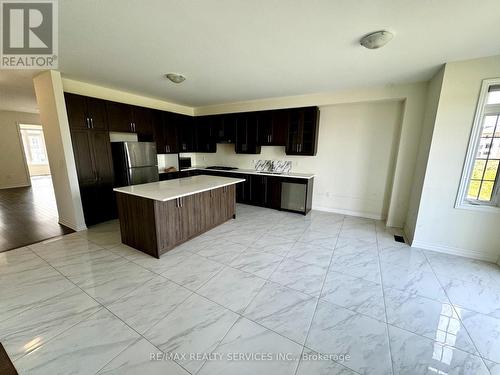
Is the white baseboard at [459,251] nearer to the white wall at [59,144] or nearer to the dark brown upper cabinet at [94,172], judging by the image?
the dark brown upper cabinet at [94,172]

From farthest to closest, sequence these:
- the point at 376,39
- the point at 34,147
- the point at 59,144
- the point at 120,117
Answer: the point at 34,147 < the point at 120,117 < the point at 59,144 < the point at 376,39

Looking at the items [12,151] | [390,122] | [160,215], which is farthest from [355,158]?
[12,151]

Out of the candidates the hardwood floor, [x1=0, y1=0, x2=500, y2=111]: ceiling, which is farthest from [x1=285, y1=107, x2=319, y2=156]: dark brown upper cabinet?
the hardwood floor

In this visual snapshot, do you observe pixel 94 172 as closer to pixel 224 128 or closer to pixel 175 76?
pixel 175 76

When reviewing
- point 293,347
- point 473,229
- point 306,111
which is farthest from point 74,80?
point 473,229

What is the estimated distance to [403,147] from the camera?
348 cm

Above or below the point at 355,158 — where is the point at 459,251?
below

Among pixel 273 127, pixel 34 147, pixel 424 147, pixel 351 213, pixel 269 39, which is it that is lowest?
pixel 351 213

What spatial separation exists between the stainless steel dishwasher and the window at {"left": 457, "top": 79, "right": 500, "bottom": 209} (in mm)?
2306

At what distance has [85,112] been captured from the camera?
3.42m

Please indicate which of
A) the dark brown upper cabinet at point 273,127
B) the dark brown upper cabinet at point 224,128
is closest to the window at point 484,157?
the dark brown upper cabinet at point 273,127

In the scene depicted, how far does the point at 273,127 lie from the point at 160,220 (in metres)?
3.22

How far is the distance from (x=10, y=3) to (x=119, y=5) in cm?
92

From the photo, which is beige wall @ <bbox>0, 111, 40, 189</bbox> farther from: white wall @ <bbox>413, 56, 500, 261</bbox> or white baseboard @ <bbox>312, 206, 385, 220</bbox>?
white wall @ <bbox>413, 56, 500, 261</bbox>
